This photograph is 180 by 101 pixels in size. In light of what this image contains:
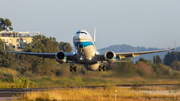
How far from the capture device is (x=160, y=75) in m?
43.8

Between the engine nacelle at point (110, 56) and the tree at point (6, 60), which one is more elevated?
the tree at point (6, 60)

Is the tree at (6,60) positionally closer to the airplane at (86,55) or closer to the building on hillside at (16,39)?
the airplane at (86,55)

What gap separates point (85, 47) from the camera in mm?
31719

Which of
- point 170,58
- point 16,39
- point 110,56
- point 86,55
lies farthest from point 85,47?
point 16,39

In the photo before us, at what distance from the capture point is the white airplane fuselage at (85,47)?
31016 mm

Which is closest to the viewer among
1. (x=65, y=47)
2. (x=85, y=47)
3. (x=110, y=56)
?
(x=85, y=47)

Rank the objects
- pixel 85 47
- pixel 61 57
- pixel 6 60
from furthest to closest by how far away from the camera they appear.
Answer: pixel 6 60
pixel 61 57
pixel 85 47

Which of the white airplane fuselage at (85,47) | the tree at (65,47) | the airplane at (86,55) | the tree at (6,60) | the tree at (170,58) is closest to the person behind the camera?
the white airplane fuselage at (85,47)

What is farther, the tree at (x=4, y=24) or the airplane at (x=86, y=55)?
the tree at (x=4, y=24)

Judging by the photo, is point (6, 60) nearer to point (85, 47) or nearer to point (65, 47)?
point (85, 47)

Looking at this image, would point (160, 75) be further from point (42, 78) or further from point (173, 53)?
point (42, 78)

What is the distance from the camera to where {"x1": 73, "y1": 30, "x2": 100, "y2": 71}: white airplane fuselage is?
102 feet

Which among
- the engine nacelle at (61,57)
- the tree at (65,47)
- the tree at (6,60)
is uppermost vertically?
the tree at (65,47)

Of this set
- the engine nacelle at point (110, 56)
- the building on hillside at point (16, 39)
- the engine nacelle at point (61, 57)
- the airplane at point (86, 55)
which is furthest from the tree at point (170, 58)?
the building on hillside at point (16, 39)
